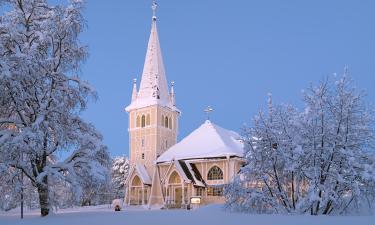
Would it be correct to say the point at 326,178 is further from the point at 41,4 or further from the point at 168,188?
the point at 168,188

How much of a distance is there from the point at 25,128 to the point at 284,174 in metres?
10.8

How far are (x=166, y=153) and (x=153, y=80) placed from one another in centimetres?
1079

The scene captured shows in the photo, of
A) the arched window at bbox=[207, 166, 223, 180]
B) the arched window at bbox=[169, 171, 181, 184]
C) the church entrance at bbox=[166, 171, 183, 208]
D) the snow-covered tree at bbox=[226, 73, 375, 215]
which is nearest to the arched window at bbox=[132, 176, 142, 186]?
the church entrance at bbox=[166, 171, 183, 208]

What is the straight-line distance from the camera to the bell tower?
2380 inches

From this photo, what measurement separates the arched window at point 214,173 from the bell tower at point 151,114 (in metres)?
10.1

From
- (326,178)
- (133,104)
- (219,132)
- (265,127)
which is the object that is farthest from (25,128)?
(133,104)

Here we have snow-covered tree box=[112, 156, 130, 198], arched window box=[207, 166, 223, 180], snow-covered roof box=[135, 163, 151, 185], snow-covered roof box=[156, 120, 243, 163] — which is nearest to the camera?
snow-covered roof box=[156, 120, 243, 163]

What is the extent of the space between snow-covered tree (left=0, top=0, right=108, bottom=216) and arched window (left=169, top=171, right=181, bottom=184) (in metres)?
31.8

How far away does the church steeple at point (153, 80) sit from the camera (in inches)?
2386

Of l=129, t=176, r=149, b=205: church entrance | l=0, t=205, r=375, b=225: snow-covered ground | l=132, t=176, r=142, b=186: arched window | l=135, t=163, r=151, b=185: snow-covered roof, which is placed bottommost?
l=129, t=176, r=149, b=205: church entrance

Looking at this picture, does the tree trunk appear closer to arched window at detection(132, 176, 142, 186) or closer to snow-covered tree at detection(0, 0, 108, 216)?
snow-covered tree at detection(0, 0, 108, 216)

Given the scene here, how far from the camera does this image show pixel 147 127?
202 ft

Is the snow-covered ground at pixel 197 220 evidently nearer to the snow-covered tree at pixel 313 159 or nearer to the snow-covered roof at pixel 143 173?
the snow-covered tree at pixel 313 159

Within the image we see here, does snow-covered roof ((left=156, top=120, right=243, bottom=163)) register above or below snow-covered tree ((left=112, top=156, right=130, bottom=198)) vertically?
above
